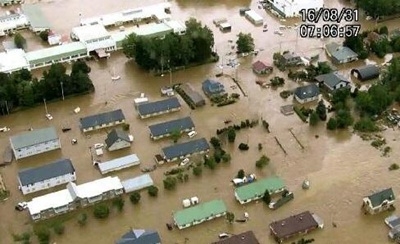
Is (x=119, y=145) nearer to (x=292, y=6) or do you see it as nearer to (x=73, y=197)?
(x=73, y=197)

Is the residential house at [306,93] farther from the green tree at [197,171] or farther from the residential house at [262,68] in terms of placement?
the green tree at [197,171]

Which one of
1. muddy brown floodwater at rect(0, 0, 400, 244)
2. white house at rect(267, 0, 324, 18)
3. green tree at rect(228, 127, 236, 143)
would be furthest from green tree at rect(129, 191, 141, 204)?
white house at rect(267, 0, 324, 18)

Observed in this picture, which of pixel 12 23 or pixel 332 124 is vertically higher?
pixel 12 23

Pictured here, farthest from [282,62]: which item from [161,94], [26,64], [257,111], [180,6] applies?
[26,64]

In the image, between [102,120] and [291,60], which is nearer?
[102,120]

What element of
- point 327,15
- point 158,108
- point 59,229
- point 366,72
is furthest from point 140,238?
point 327,15

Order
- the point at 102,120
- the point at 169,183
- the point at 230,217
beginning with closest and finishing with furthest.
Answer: the point at 230,217 < the point at 169,183 < the point at 102,120

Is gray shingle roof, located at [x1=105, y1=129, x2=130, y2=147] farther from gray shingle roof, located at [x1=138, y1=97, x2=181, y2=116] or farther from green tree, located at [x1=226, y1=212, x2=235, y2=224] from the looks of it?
green tree, located at [x1=226, y1=212, x2=235, y2=224]
